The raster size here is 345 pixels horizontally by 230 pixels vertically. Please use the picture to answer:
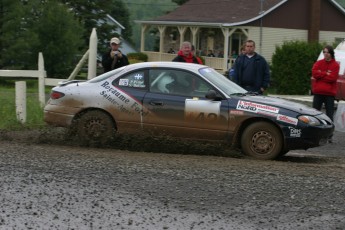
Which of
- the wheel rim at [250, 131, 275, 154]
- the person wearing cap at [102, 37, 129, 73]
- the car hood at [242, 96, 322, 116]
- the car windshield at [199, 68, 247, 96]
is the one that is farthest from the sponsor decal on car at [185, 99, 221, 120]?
the person wearing cap at [102, 37, 129, 73]

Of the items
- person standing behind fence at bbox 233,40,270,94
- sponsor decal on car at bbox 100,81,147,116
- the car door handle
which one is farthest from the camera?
person standing behind fence at bbox 233,40,270,94

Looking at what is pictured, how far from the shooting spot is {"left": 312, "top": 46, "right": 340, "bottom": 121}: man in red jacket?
12805 millimetres


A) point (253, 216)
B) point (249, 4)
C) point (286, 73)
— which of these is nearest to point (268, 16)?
point (249, 4)

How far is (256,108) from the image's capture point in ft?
33.3

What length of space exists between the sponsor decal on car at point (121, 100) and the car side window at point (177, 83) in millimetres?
361

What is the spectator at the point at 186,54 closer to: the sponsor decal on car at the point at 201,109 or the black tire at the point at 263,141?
the sponsor decal on car at the point at 201,109

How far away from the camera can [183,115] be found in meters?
10.4

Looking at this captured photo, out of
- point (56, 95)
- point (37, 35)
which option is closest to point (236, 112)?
point (56, 95)

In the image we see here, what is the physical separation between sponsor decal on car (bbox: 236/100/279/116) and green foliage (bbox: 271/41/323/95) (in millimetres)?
23768

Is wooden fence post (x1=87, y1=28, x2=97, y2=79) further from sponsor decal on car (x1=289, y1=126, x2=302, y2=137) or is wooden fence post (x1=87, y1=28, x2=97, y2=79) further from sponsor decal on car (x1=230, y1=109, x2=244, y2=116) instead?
sponsor decal on car (x1=289, y1=126, x2=302, y2=137)

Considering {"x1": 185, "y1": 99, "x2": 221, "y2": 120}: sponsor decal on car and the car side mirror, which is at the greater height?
the car side mirror

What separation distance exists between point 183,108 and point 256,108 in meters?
1.10

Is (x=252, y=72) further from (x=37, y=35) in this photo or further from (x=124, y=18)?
(x=124, y=18)

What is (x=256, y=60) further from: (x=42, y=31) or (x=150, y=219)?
(x=42, y=31)
